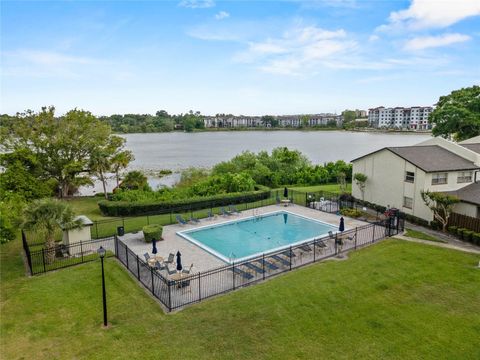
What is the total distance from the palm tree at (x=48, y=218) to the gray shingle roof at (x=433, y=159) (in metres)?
20.2

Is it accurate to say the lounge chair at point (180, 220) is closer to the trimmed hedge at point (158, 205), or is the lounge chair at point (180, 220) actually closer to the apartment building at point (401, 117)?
the trimmed hedge at point (158, 205)

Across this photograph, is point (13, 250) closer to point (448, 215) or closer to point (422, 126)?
point (448, 215)

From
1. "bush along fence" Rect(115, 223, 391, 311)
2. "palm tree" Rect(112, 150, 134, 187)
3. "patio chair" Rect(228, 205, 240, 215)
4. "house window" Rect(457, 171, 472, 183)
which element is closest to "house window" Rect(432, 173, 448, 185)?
"house window" Rect(457, 171, 472, 183)

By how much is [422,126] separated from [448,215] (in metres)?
162

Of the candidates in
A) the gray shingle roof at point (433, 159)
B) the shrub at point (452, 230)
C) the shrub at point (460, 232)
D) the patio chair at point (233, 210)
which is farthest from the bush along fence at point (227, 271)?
the patio chair at point (233, 210)

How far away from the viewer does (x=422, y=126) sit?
15950 cm

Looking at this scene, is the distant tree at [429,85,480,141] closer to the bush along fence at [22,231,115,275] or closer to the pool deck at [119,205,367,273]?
the pool deck at [119,205,367,273]

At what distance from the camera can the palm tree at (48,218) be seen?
14.6m

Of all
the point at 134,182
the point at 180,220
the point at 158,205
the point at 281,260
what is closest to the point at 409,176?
the point at 281,260

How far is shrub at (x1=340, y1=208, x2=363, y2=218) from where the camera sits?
76.9ft

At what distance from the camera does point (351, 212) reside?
77.8 ft

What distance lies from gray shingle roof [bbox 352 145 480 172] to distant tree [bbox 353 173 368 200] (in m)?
2.97

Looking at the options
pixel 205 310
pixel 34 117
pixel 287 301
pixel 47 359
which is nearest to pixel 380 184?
pixel 287 301

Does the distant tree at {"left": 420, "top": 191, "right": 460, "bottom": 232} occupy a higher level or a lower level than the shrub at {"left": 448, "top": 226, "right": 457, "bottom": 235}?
higher
